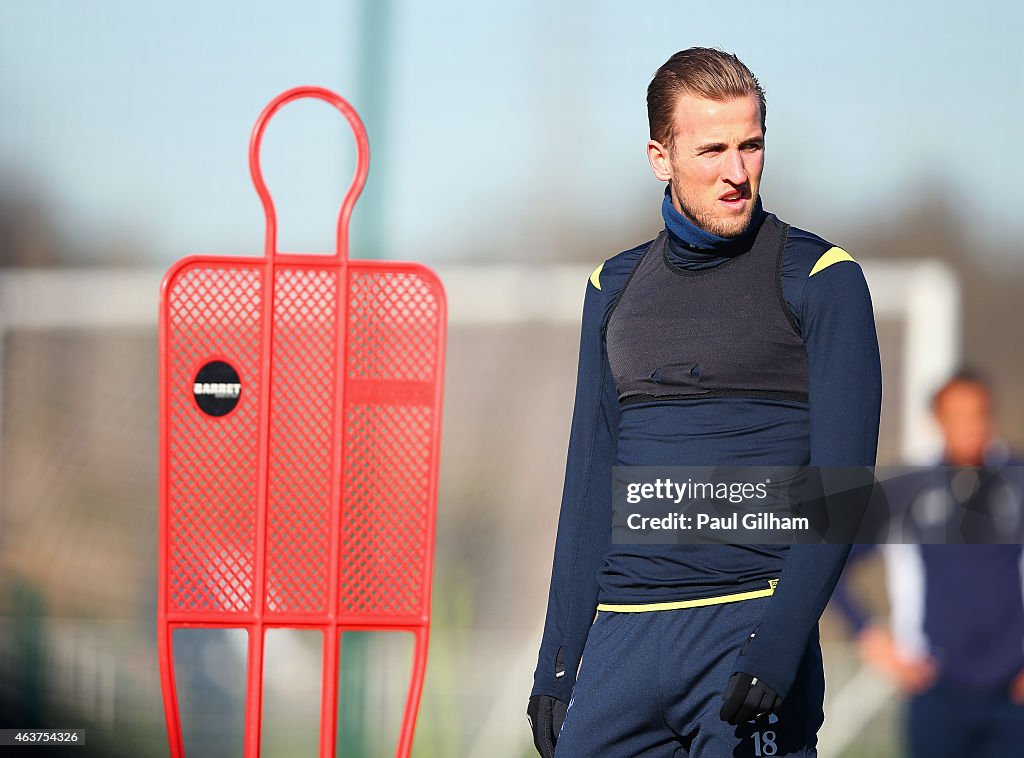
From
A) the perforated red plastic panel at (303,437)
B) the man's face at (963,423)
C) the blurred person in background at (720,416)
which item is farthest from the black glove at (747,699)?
the man's face at (963,423)

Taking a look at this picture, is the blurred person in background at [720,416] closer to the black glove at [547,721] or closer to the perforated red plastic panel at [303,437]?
the black glove at [547,721]

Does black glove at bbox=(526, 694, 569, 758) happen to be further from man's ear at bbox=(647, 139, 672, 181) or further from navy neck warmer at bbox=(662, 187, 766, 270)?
man's ear at bbox=(647, 139, 672, 181)

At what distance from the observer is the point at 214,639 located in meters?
3.32

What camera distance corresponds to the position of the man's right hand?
8.98ft

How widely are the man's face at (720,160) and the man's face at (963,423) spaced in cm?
158

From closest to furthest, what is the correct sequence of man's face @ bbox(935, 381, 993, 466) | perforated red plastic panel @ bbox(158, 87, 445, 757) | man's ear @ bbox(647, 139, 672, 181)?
man's ear @ bbox(647, 139, 672, 181) → perforated red plastic panel @ bbox(158, 87, 445, 757) → man's face @ bbox(935, 381, 993, 466)

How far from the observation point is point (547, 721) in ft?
5.65

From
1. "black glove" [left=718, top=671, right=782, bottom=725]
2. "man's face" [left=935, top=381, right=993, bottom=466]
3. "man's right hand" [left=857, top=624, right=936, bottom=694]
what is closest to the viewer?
"black glove" [left=718, top=671, right=782, bottom=725]

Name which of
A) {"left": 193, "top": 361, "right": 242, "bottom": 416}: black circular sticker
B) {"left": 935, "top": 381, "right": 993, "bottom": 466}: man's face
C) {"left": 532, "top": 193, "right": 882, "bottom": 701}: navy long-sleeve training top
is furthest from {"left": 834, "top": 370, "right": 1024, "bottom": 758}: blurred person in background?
{"left": 193, "top": 361, "right": 242, "bottom": 416}: black circular sticker

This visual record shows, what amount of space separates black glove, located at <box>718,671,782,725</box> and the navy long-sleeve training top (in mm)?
10

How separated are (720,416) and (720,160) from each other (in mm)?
311

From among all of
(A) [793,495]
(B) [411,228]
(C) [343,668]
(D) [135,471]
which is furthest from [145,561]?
(A) [793,495]

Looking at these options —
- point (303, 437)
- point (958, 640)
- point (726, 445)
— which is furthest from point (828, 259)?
point (958, 640)

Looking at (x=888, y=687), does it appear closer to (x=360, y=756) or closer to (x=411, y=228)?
(x=360, y=756)
